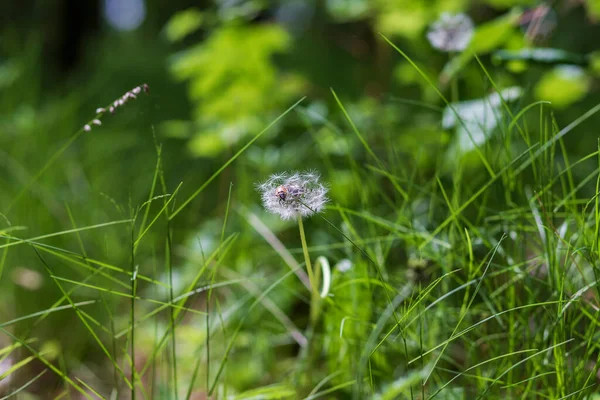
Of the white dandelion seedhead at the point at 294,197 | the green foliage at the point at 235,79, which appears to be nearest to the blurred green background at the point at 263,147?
the green foliage at the point at 235,79

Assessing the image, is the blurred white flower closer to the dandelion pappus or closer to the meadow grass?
the meadow grass

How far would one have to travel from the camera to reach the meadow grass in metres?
0.57

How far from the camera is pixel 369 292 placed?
677 millimetres

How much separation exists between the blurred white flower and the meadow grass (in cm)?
18

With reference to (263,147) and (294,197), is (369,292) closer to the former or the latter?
(294,197)

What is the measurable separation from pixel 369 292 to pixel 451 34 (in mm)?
562

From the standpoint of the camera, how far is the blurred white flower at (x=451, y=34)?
0.95 m

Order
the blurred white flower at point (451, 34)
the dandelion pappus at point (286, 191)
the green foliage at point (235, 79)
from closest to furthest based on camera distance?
1. the dandelion pappus at point (286, 191)
2. the blurred white flower at point (451, 34)
3. the green foliage at point (235, 79)

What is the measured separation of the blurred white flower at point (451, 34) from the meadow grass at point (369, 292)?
0.18 meters

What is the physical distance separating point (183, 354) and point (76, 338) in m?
0.27

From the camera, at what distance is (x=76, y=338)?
1271mm

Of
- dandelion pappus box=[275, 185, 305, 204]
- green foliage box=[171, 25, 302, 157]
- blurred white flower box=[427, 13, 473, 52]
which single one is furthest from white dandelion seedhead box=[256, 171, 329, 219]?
green foliage box=[171, 25, 302, 157]

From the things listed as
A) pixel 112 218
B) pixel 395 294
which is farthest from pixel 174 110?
pixel 395 294

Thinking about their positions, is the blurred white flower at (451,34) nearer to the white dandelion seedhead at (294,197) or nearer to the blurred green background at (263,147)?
the blurred green background at (263,147)
